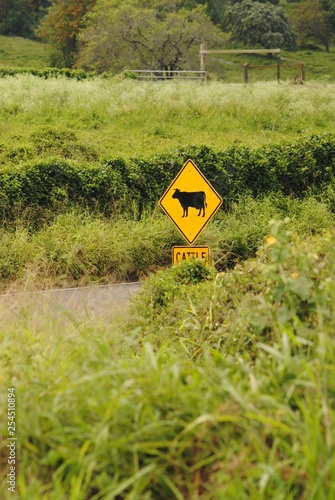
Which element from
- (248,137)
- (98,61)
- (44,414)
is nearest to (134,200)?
(248,137)

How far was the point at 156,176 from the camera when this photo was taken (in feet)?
48.3

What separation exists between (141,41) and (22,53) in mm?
17322

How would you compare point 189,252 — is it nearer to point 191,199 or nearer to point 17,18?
point 191,199

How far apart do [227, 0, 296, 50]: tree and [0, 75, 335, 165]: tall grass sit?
142ft

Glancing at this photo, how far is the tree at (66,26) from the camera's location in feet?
169

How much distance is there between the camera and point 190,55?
1720 inches

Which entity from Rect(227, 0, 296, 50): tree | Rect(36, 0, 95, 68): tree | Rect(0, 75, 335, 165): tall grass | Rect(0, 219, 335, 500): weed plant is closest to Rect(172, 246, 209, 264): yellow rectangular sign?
Rect(0, 219, 335, 500): weed plant

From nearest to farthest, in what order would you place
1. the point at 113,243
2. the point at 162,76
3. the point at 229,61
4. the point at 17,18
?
the point at 113,243, the point at 162,76, the point at 17,18, the point at 229,61

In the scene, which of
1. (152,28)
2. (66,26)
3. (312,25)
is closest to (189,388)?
(152,28)

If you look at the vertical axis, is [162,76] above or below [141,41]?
below

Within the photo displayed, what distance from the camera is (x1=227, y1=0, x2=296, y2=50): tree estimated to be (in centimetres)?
6712

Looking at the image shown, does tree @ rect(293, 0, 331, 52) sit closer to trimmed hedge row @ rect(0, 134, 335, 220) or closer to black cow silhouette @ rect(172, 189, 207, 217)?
trimmed hedge row @ rect(0, 134, 335, 220)

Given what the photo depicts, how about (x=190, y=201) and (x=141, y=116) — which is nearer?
(x=190, y=201)

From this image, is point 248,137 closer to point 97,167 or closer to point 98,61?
point 97,167
